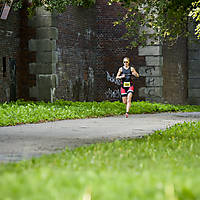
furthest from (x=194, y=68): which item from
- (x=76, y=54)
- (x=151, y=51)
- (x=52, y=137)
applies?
(x=52, y=137)

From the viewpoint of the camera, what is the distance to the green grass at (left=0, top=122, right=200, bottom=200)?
12.1 feet

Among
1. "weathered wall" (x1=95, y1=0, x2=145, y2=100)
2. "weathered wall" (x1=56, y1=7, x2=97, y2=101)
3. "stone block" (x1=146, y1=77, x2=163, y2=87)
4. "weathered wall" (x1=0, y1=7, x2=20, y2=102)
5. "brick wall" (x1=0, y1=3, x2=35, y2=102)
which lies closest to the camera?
"weathered wall" (x1=0, y1=7, x2=20, y2=102)

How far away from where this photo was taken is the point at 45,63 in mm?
21719

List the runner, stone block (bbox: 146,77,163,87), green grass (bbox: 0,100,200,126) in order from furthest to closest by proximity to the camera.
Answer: stone block (bbox: 146,77,163,87)
the runner
green grass (bbox: 0,100,200,126)

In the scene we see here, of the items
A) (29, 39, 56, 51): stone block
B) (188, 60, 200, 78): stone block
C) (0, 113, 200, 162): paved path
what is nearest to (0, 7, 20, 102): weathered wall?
(29, 39, 56, 51): stone block

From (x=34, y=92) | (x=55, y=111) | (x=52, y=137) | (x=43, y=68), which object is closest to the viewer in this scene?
(x=52, y=137)

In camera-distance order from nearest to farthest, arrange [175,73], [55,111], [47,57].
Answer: [55,111]
[47,57]
[175,73]

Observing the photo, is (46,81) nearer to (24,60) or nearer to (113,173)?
(24,60)

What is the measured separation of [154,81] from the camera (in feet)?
81.4

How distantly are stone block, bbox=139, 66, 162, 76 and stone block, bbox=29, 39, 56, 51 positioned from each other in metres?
5.02

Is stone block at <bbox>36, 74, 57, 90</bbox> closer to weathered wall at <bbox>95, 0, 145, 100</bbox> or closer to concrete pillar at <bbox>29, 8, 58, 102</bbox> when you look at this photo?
concrete pillar at <bbox>29, 8, 58, 102</bbox>

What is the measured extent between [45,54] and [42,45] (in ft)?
1.30

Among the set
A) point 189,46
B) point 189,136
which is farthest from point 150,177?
point 189,46

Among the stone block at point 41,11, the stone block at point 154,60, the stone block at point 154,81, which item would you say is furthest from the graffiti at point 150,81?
the stone block at point 41,11
